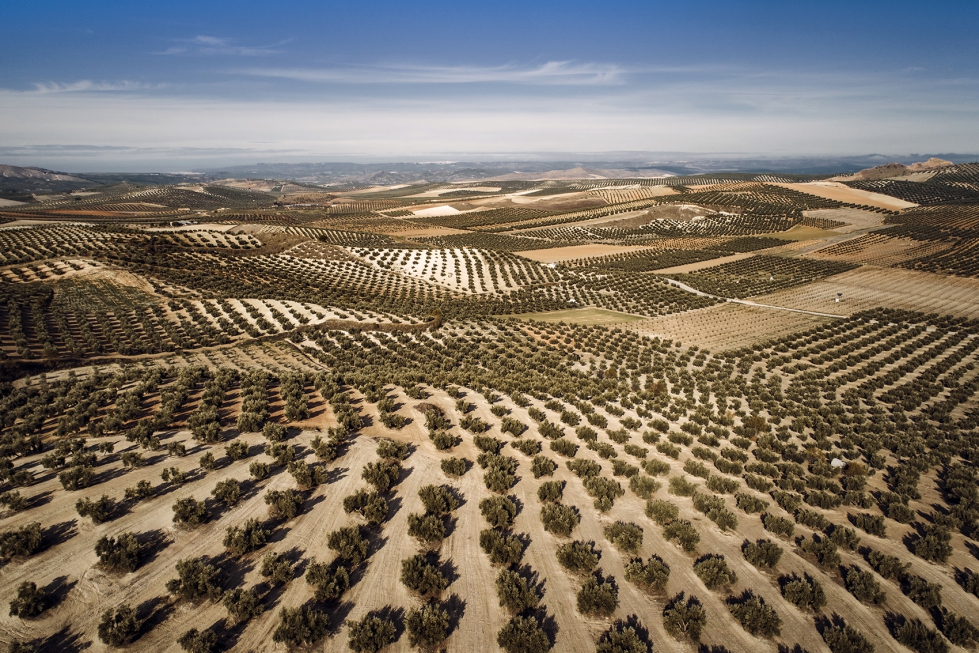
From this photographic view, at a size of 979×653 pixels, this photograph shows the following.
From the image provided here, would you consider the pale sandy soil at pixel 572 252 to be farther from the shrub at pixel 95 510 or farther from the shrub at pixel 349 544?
the shrub at pixel 95 510

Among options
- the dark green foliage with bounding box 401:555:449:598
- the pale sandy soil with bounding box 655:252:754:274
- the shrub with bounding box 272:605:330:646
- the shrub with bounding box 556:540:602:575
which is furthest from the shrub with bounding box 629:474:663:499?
the pale sandy soil with bounding box 655:252:754:274

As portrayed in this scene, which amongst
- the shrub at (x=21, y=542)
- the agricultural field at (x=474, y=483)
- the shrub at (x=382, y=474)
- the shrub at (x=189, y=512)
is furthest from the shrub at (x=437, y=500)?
the shrub at (x=21, y=542)

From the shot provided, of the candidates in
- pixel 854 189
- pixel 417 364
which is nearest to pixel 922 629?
pixel 417 364

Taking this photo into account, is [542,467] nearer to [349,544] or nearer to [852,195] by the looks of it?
[349,544]

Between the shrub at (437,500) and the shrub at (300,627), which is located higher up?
the shrub at (300,627)

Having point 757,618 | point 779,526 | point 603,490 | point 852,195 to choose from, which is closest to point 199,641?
point 603,490

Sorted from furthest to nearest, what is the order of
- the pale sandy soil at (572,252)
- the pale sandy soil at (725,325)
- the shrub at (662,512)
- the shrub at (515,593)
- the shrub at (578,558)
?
1. the pale sandy soil at (572,252)
2. the pale sandy soil at (725,325)
3. the shrub at (662,512)
4. the shrub at (578,558)
5. the shrub at (515,593)

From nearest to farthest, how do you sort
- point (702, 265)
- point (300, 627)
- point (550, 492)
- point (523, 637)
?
point (300, 627) < point (523, 637) < point (550, 492) < point (702, 265)
